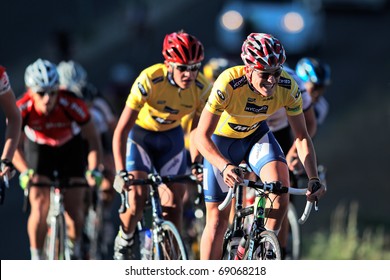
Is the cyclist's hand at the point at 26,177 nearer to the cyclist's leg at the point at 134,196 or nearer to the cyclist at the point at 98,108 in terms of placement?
the cyclist's leg at the point at 134,196

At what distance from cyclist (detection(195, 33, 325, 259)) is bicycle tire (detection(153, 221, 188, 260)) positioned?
15.5 inches

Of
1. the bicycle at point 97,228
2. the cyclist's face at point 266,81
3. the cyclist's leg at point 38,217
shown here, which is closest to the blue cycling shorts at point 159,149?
the cyclist's leg at point 38,217

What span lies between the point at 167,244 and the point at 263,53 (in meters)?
2.15

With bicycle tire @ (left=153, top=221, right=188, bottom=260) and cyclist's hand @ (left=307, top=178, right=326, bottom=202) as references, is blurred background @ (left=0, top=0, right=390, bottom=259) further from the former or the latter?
cyclist's hand @ (left=307, top=178, right=326, bottom=202)

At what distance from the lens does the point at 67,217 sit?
13.2 meters

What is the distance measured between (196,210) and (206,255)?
3.05 metres

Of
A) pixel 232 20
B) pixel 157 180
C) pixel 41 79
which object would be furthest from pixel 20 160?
pixel 232 20

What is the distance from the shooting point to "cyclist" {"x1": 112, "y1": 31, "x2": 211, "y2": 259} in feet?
36.3

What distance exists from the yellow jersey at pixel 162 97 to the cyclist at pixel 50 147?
95 cm

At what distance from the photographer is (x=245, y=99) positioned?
10.3 meters

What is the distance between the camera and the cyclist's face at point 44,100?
40.7 ft

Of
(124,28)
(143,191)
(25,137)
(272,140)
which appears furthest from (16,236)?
(124,28)

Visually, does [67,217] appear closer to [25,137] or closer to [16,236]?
[25,137]

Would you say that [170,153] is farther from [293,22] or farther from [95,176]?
[293,22]
